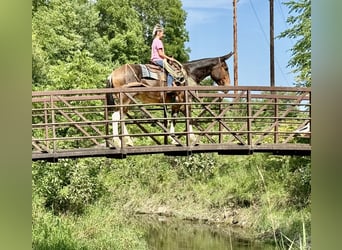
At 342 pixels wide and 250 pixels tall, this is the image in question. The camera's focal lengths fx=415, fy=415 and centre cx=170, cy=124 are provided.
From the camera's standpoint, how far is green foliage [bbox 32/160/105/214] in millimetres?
4078

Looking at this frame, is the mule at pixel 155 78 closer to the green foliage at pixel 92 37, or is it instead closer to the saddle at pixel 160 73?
the saddle at pixel 160 73

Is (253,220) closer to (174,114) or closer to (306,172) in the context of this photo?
(306,172)

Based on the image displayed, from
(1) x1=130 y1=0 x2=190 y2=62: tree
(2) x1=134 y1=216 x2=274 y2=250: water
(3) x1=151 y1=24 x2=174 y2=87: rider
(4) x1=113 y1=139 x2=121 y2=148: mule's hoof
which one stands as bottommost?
(2) x1=134 y1=216 x2=274 y2=250: water

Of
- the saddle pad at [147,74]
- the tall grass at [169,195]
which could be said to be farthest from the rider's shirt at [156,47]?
the tall grass at [169,195]

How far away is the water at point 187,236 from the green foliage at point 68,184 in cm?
66

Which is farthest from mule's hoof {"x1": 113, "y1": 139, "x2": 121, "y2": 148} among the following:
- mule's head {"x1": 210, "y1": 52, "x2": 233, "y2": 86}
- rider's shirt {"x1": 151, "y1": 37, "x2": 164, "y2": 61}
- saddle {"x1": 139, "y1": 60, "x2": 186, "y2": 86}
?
mule's head {"x1": 210, "y1": 52, "x2": 233, "y2": 86}

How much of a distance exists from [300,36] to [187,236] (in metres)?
2.36

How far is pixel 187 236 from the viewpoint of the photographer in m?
4.49

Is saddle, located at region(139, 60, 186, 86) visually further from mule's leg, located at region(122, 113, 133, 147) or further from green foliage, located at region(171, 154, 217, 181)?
green foliage, located at region(171, 154, 217, 181)

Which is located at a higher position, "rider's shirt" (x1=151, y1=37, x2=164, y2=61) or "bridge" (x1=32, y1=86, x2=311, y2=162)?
"rider's shirt" (x1=151, y1=37, x2=164, y2=61)

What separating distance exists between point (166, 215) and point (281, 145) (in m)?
1.89

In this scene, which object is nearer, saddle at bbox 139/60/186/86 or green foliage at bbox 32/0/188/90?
saddle at bbox 139/60/186/86

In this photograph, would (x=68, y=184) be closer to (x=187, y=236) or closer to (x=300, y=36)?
(x=187, y=236)

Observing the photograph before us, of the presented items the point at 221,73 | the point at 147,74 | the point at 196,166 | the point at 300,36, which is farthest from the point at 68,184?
the point at 300,36
